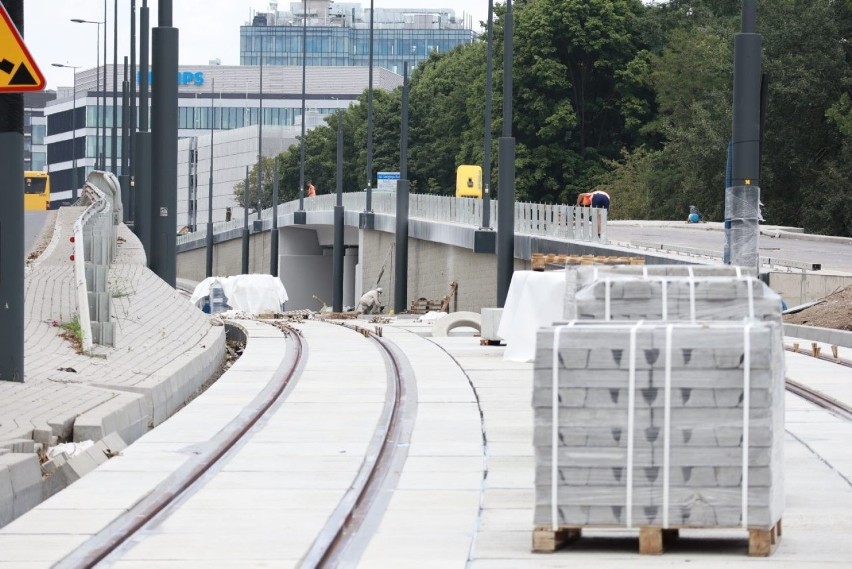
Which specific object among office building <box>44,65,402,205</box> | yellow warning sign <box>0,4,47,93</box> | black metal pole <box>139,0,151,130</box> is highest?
office building <box>44,65,402,205</box>

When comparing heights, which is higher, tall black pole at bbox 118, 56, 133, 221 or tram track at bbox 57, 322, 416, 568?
tall black pole at bbox 118, 56, 133, 221

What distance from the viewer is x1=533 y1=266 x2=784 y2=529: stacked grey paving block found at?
8.62 meters

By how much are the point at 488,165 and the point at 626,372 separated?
40.6 m

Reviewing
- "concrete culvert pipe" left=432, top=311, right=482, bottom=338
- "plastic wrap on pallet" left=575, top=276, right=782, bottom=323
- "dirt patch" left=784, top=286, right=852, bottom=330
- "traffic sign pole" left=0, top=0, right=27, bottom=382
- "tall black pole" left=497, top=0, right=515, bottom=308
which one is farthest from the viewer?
"tall black pole" left=497, top=0, right=515, bottom=308

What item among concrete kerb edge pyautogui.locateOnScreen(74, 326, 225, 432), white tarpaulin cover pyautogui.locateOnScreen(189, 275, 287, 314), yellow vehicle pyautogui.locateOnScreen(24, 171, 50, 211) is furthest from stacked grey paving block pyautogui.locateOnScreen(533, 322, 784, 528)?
yellow vehicle pyautogui.locateOnScreen(24, 171, 50, 211)

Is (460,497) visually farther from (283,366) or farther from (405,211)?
(405,211)

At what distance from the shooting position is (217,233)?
397 ft

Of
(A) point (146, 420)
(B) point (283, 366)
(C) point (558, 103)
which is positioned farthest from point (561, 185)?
(A) point (146, 420)

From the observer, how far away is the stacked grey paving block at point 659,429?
8617mm

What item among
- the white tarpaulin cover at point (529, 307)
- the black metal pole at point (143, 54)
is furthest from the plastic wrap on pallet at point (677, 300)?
the black metal pole at point (143, 54)

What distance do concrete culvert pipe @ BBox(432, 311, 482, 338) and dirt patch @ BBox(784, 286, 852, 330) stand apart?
18.1 feet

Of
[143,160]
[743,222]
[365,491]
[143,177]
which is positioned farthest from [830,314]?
[143,177]

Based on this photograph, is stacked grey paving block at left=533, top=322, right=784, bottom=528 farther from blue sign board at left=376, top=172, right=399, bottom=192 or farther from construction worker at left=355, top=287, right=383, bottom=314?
blue sign board at left=376, top=172, right=399, bottom=192

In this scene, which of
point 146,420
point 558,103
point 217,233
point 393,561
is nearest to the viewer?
point 393,561
